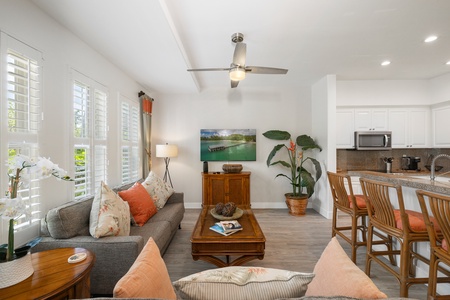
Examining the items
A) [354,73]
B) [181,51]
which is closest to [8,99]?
[181,51]

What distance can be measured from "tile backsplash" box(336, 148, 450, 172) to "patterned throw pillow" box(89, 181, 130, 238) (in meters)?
4.25

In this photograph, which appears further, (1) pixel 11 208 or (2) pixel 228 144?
(2) pixel 228 144

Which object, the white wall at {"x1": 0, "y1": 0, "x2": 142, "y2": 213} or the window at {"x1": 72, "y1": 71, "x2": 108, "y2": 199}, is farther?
the window at {"x1": 72, "y1": 71, "x2": 108, "y2": 199}

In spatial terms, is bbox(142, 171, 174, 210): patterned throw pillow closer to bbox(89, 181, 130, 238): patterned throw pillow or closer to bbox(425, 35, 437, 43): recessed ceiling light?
bbox(89, 181, 130, 238): patterned throw pillow

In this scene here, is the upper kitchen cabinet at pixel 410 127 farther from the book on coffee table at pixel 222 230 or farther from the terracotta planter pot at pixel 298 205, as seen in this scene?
the book on coffee table at pixel 222 230

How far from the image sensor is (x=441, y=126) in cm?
401

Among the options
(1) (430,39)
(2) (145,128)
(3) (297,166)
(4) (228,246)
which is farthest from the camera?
(3) (297,166)

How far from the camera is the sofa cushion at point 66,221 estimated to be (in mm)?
1646

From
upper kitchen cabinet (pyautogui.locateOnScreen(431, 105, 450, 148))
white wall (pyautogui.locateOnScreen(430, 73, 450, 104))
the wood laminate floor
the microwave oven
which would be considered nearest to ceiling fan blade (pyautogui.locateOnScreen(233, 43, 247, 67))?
the wood laminate floor

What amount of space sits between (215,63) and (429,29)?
2.71 meters

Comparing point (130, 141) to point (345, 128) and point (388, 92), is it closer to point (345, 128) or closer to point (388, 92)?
point (345, 128)

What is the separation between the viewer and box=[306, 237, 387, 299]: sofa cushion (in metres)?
0.67

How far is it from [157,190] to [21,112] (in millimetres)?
1748

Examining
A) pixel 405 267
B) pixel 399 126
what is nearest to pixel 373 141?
pixel 399 126
